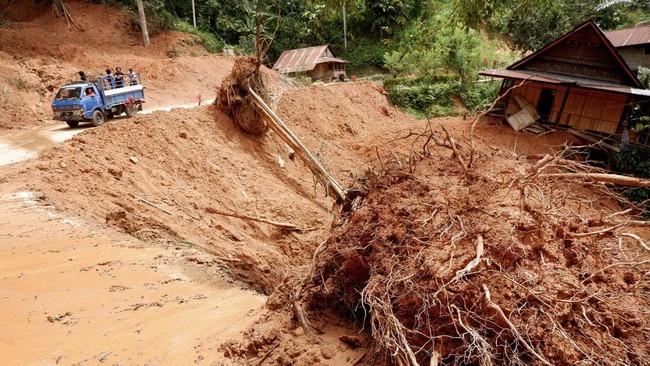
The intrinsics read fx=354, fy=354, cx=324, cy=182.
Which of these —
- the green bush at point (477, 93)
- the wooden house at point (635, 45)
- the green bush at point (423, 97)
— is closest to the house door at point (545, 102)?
the green bush at point (477, 93)

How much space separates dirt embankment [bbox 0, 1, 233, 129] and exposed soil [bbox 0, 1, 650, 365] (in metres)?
8.36

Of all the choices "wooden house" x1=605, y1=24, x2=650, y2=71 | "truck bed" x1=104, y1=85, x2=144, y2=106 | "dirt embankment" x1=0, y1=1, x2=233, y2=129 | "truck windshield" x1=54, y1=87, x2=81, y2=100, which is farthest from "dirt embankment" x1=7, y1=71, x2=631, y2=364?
"wooden house" x1=605, y1=24, x2=650, y2=71

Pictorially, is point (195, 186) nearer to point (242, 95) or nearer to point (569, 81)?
point (242, 95)

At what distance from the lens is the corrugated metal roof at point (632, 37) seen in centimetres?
1584

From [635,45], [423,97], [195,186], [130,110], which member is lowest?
[423,97]

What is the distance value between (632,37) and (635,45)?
67 cm

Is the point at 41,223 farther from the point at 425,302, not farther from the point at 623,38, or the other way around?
the point at 623,38

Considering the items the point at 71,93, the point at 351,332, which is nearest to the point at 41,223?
the point at 351,332

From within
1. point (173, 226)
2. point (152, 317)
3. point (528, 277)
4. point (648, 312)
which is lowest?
point (173, 226)

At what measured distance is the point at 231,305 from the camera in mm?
3707

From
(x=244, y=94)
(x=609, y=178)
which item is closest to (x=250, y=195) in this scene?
(x=244, y=94)

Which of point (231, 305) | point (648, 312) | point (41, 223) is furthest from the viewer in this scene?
point (41, 223)

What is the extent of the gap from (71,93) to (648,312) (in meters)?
13.1

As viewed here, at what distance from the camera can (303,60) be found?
24031mm
